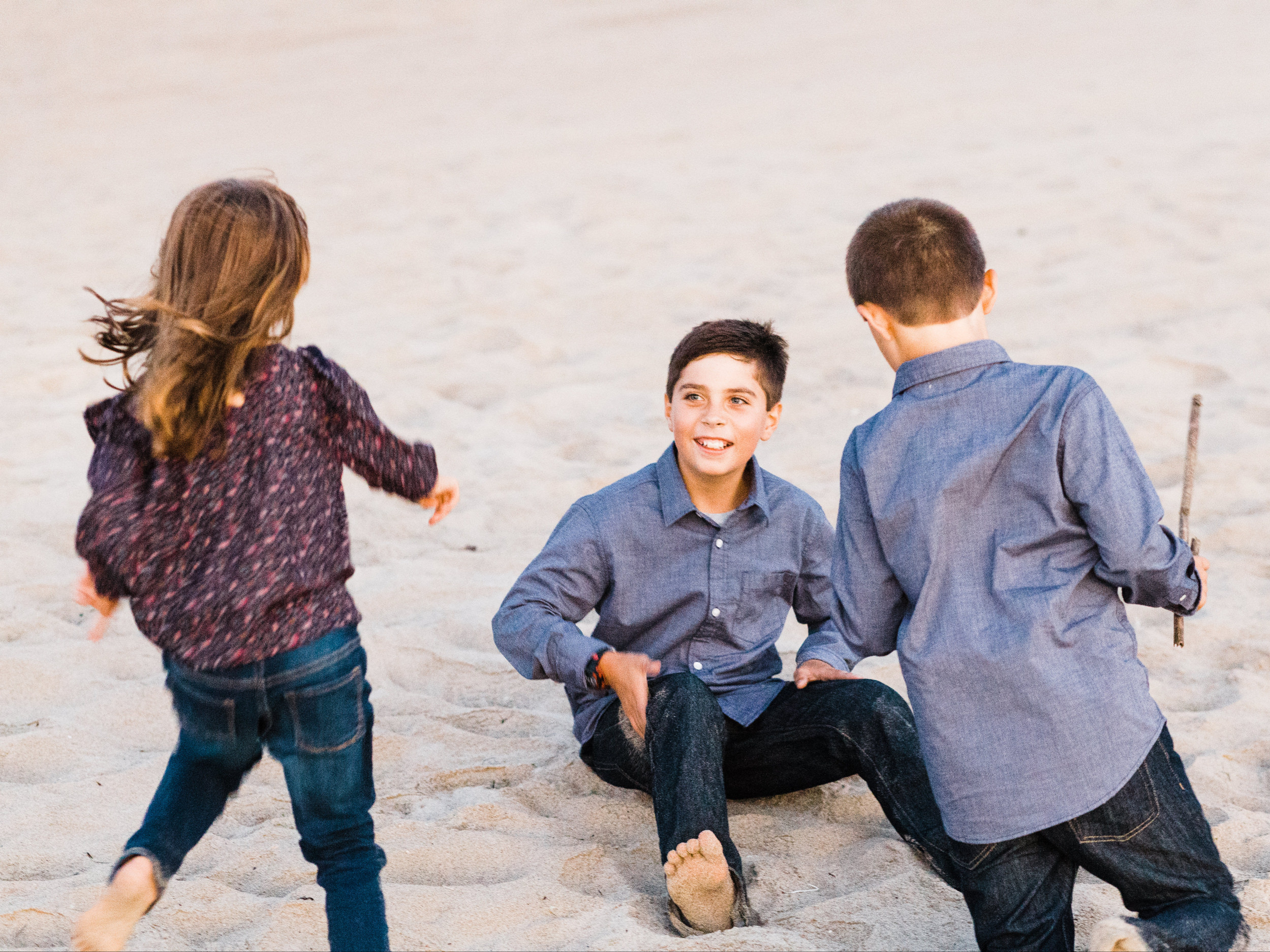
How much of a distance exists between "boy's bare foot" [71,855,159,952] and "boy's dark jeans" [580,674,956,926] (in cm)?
83

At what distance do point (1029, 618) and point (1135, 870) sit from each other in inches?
15.7

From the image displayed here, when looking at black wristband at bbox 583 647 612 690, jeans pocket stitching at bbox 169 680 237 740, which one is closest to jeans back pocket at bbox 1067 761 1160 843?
black wristband at bbox 583 647 612 690

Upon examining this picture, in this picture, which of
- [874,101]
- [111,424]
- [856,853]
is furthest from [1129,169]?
[111,424]

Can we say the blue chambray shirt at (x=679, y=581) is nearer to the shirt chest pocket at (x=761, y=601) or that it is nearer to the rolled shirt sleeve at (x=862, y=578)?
the shirt chest pocket at (x=761, y=601)

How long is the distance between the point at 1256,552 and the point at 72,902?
3.03m

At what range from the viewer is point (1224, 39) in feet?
29.3

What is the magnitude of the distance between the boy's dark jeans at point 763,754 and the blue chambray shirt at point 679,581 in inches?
2.5

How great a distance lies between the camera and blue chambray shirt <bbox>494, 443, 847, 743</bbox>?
2.54 m

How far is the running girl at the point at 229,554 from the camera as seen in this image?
1.90 metres

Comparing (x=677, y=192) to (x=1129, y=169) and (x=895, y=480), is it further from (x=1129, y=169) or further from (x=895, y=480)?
(x=895, y=480)

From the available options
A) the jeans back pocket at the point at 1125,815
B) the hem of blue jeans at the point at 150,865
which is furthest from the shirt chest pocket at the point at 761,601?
the hem of blue jeans at the point at 150,865

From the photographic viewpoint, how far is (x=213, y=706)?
1.95 metres

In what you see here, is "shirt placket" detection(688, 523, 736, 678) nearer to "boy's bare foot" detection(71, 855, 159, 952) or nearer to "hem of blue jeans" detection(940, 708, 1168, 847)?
"hem of blue jeans" detection(940, 708, 1168, 847)

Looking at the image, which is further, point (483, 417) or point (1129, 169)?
point (1129, 169)
